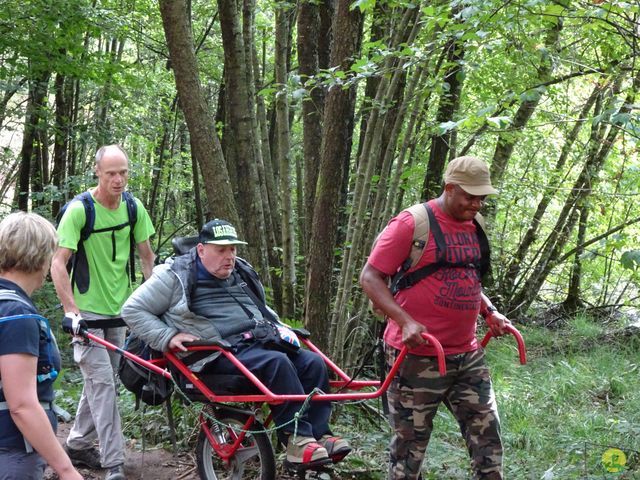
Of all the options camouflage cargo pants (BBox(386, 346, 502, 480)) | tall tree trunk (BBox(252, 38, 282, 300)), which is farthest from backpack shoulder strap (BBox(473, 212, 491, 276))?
tall tree trunk (BBox(252, 38, 282, 300))

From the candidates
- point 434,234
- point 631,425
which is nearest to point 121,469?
point 434,234

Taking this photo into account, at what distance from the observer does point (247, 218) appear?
709cm

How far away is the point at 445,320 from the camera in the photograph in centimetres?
382

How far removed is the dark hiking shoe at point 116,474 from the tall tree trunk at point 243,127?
243 cm

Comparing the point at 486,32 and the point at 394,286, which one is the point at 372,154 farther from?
the point at 394,286

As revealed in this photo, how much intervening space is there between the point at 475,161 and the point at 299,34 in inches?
155

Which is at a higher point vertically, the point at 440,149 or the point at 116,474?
the point at 440,149

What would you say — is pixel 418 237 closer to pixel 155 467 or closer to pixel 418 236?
pixel 418 236

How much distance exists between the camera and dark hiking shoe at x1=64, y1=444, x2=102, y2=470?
5297 mm

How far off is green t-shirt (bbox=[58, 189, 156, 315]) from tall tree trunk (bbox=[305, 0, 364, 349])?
4.95ft

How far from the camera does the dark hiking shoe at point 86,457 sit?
530 centimetres

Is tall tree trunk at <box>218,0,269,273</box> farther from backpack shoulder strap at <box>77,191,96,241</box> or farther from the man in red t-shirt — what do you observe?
the man in red t-shirt

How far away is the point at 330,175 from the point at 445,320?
2.17m

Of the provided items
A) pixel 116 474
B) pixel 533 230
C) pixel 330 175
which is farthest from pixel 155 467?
pixel 533 230
